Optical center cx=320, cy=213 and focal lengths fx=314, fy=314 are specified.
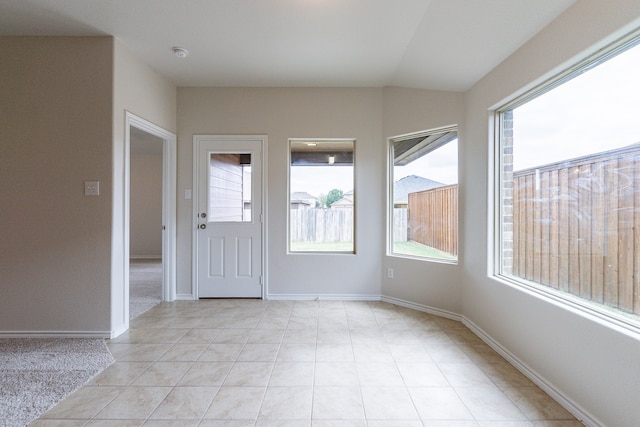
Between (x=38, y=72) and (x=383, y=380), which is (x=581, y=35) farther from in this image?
(x=38, y=72)

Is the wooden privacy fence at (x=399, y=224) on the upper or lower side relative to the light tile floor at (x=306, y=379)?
upper

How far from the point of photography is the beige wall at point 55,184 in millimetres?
2699

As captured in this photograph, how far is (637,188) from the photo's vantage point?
5.09 feet

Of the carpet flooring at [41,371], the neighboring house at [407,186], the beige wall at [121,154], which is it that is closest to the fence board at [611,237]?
the neighboring house at [407,186]

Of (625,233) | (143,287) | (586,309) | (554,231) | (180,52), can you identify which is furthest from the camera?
(143,287)

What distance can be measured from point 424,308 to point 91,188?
3448 millimetres

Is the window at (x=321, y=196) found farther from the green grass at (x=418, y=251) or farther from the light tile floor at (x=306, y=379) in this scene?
the light tile floor at (x=306, y=379)

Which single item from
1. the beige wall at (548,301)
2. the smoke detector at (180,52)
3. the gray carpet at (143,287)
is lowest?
the gray carpet at (143,287)

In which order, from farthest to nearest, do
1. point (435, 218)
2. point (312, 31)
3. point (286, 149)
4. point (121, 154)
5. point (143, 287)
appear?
point (143, 287), point (286, 149), point (435, 218), point (121, 154), point (312, 31)

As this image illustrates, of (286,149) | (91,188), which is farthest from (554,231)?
(91,188)

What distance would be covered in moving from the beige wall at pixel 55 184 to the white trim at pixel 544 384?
10.8ft

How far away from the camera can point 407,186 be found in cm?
369

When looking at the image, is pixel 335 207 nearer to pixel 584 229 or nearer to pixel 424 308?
pixel 424 308

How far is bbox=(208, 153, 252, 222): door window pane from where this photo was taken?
12.9 feet
